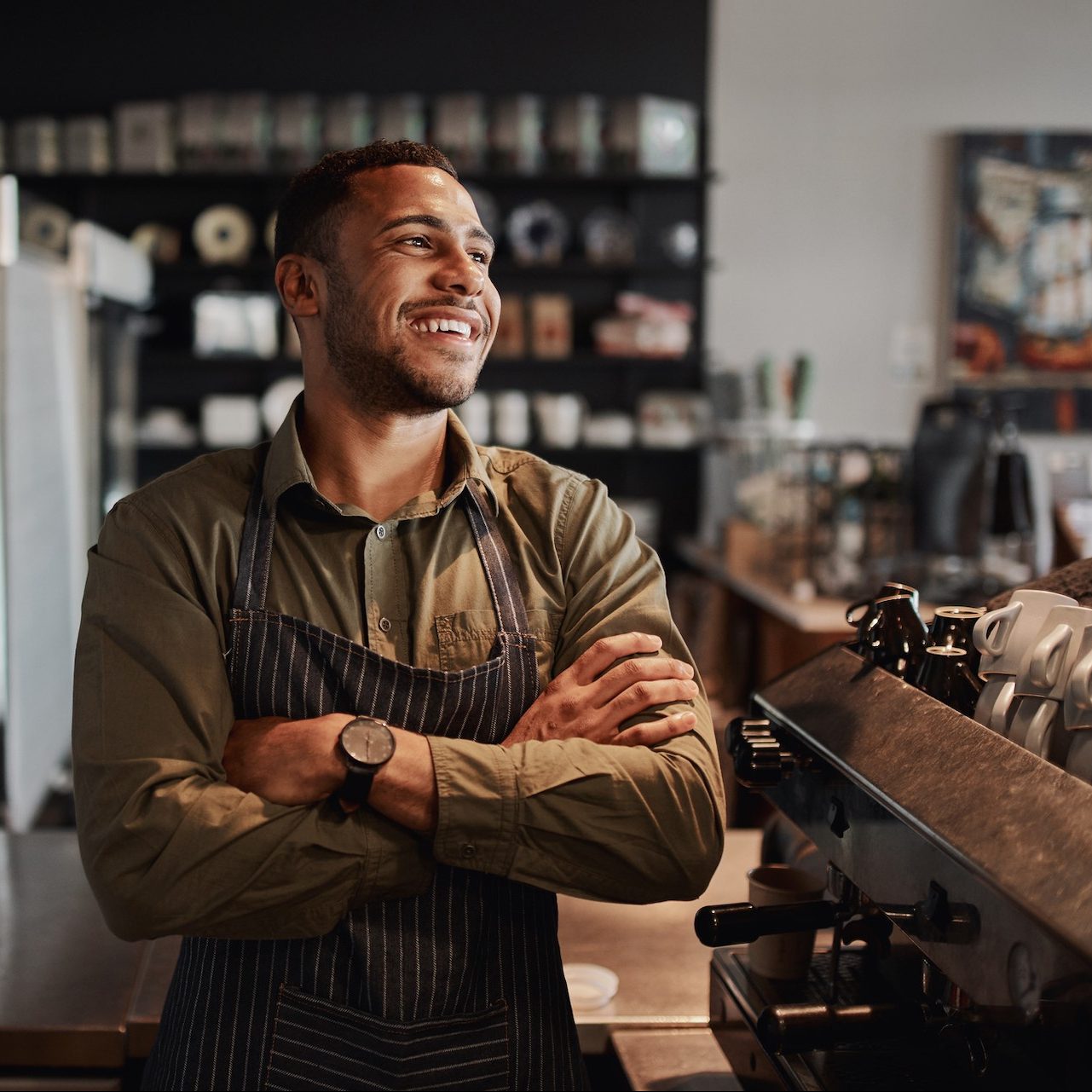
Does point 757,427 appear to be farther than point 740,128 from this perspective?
No

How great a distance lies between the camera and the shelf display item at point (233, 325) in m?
5.89

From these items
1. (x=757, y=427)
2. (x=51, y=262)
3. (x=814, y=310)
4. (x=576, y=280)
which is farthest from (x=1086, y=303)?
(x=51, y=262)

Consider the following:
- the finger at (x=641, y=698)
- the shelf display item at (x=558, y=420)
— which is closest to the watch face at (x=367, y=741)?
the finger at (x=641, y=698)

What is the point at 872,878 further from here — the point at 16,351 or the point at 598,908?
the point at 16,351

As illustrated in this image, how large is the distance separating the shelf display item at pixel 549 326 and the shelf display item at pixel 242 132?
139 cm

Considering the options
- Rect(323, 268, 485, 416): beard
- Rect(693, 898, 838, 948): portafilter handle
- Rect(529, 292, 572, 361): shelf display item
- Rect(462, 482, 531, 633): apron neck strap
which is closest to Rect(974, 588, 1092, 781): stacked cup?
Rect(693, 898, 838, 948): portafilter handle

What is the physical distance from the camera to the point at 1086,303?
20.8 feet

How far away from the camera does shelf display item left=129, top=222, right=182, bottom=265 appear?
602 centimetres

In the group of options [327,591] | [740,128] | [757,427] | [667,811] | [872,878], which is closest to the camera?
[872,878]

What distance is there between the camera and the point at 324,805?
135 cm

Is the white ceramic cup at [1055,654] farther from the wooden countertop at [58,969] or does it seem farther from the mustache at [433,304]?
the wooden countertop at [58,969]

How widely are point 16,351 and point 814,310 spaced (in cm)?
400

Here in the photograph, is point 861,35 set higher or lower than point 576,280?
higher

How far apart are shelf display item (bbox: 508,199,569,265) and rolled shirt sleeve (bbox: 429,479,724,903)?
4920 millimetres
